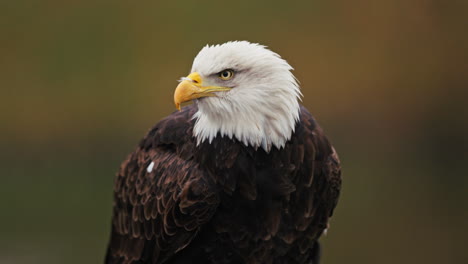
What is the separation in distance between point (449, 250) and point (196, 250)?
4.96 meters

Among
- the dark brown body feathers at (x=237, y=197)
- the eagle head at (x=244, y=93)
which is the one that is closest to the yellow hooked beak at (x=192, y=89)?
the eagle head at (x=244, y=93)

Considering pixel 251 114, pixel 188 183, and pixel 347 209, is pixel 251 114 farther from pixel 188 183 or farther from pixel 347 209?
pixel 347 209

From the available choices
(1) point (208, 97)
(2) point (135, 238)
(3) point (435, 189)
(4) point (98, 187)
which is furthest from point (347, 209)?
(1) point (208, 97)

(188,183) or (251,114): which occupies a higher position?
(251,114)

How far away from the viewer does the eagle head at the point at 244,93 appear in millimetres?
4137

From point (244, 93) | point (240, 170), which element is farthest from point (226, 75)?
point (240, 170)

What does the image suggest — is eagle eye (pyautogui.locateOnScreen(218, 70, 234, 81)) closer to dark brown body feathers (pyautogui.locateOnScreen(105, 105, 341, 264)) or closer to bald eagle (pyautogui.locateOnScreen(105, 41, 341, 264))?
bald eagle (pyautogui.locateOnScreen(105, 41, 341, 264))

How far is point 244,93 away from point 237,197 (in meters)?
0.61

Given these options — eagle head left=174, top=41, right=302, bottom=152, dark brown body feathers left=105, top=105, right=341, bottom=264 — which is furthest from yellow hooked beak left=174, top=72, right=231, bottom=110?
dark brown body feathers left=105, top=105, right=341, bottom=264

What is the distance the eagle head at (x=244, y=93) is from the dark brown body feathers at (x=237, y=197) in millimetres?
90

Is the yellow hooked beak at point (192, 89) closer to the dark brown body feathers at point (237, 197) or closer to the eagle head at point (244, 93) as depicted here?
the eagle head at point (244, 93)

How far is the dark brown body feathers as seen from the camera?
433 cm

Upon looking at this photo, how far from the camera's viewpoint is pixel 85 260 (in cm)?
875

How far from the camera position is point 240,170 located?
4332 millimetres
